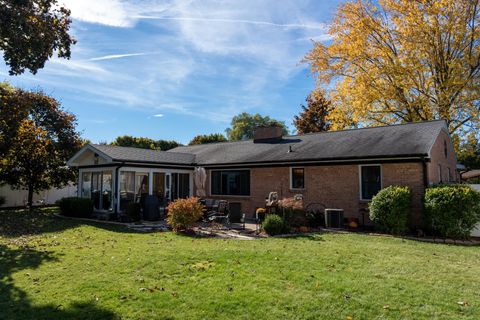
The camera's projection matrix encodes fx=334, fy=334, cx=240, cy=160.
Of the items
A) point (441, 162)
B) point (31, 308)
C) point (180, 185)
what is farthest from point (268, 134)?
point (31, 308)

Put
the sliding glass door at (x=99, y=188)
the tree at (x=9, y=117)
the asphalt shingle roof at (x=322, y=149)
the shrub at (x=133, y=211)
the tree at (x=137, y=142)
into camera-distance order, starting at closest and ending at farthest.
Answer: the asphalt shingle roof at (x=322, y=149) → the shrub at (x=133, y=211) → the sliding glass door at (x=99, y=188) → the tree at (x=9, y=117) → the tree at (x=137, y=142)

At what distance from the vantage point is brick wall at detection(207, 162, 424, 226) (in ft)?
44.7

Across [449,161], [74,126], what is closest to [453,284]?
[449,161]

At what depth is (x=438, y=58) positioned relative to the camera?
2361 cm

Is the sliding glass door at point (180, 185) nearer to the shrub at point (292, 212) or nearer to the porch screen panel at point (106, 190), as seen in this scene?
the porch screen panel at point (106, 190)

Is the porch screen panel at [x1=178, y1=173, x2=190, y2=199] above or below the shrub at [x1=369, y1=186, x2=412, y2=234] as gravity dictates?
above

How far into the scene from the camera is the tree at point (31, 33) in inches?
422

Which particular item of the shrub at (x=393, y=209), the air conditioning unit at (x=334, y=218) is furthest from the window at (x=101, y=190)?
the shrub at (x=393, y=209)

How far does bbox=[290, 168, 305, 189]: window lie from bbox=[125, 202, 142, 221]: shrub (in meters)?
7.85

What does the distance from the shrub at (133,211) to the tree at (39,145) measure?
395 inches

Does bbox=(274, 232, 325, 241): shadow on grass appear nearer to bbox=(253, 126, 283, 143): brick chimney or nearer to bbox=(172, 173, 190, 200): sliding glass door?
bbox=(172, 173, 190, 200): sliding glass door

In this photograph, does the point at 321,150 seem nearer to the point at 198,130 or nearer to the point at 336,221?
the point at 336,221

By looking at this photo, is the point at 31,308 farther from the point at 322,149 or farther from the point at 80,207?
the point at 322,149

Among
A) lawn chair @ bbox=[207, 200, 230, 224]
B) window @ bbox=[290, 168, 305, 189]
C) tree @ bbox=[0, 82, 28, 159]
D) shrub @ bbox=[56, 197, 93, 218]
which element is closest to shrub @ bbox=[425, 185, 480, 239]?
window @ bbox=[290, 168, 305, 189]
